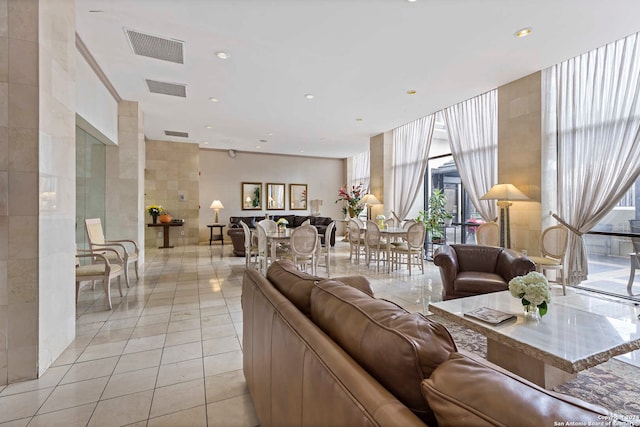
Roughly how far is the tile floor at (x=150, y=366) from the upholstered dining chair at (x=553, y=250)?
138cm

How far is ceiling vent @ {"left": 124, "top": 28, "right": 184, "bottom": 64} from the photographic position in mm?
3515

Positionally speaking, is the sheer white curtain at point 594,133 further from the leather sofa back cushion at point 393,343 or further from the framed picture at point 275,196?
the framed picture at point 275,196

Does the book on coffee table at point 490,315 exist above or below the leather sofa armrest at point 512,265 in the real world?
below

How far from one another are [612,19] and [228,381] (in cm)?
501

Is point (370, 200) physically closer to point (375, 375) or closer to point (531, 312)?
point (531, 312)

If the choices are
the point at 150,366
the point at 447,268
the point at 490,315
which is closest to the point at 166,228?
the point at 150,366

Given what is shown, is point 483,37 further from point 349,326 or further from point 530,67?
point 349,326

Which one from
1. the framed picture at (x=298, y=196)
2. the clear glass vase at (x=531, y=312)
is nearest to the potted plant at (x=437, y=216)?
the clear glass vase at (x=531, y=312)

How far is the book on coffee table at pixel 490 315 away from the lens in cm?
200

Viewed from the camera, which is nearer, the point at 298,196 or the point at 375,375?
the point at 375,375

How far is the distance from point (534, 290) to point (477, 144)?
4169mm

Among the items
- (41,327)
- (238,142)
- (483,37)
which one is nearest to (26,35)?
(41,327)

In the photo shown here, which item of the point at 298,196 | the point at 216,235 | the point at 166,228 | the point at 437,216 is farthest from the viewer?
the point at 298,196

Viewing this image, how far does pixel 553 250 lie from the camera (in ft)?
13.4
